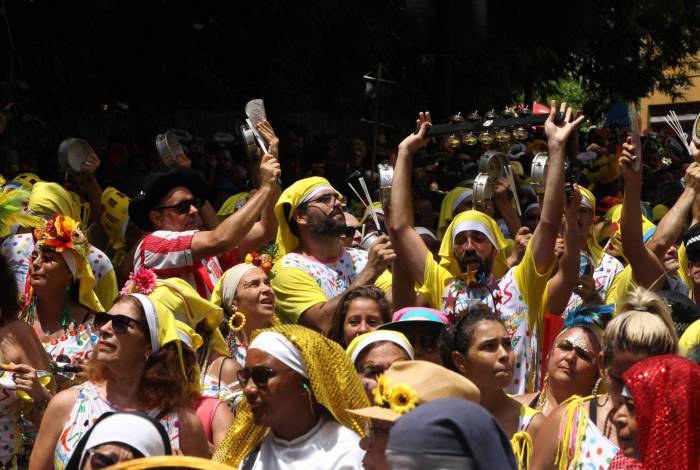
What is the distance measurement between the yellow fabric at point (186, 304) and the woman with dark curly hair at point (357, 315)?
0.56 meters

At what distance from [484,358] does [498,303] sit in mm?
1071

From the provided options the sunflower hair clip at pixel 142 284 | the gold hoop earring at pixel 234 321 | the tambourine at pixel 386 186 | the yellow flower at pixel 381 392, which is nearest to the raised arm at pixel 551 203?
the tambourine at pixel 386 186

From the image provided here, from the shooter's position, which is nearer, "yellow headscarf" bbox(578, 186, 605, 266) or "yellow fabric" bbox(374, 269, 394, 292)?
"yellow fabric" bbox(374, 269, 394, 292)

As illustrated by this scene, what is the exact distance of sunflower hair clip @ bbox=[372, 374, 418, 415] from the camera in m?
3.78

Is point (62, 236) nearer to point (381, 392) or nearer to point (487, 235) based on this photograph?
point (487, 235)

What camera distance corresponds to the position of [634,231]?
650cm

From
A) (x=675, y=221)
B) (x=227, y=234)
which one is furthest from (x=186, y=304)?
(x=675, y=221)

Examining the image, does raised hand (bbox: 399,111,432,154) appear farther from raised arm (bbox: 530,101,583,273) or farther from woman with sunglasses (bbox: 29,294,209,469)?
woman with sunglasses (bbox: 29,294,209,469)

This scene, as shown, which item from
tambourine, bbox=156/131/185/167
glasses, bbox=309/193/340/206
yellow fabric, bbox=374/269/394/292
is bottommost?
yellow fabric, bbox=374/269/394/292

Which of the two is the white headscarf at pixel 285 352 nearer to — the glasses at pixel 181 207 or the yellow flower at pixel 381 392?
the yellow flower at pixel 381 392

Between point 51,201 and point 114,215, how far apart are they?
699 mm

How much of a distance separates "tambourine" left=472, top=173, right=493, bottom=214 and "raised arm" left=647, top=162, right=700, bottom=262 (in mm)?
920

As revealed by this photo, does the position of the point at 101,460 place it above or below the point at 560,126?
below

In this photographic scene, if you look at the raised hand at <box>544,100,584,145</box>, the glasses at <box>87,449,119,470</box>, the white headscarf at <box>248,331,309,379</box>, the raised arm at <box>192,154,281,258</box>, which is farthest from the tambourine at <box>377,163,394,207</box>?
the glasses at <box>87,449,119,470</box>
